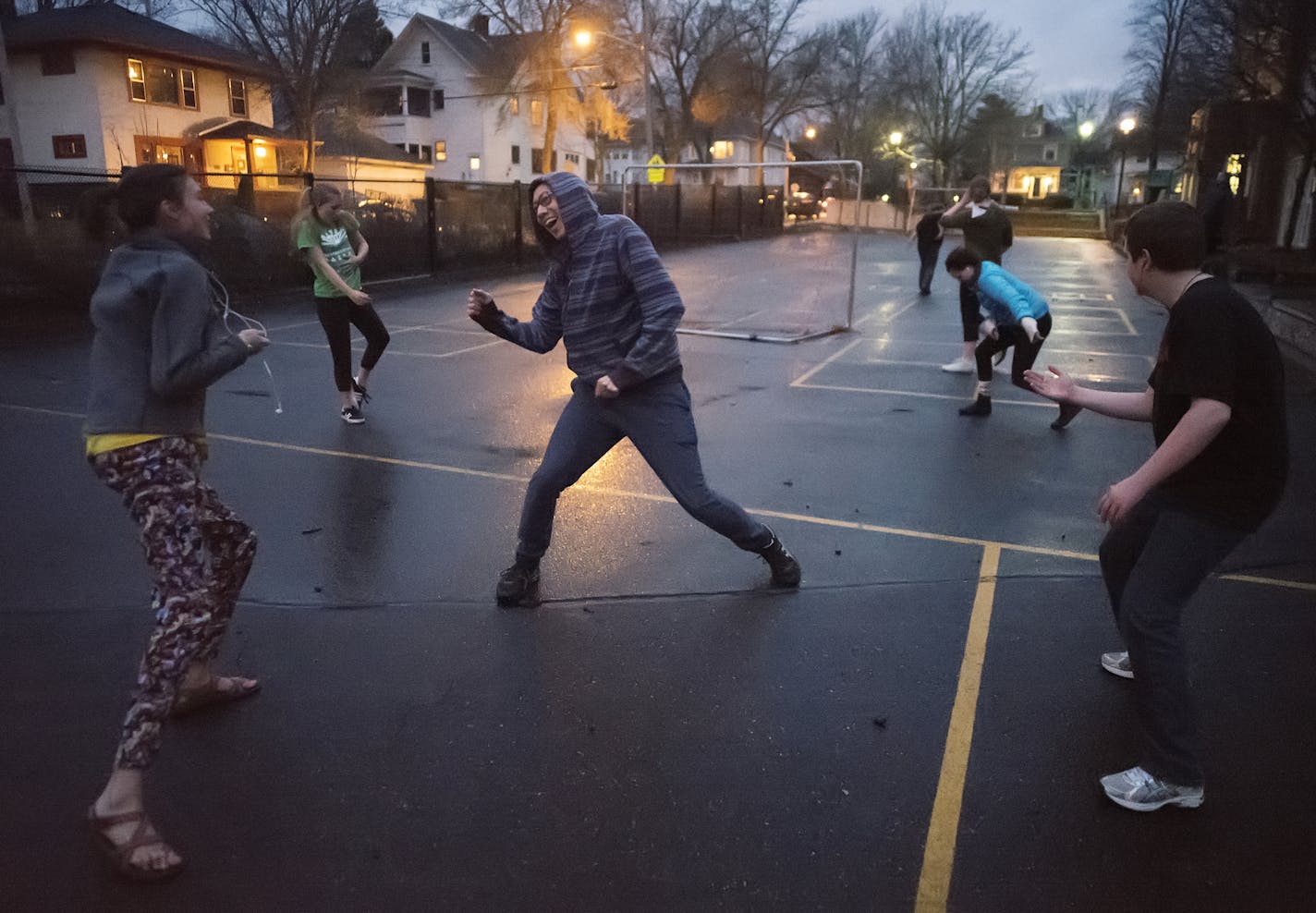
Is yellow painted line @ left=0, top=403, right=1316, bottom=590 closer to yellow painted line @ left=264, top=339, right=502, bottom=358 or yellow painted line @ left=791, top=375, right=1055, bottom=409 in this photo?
yellow painted line @ left=791, top=375, right=1055, bottom=409

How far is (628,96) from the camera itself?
55.1 meters

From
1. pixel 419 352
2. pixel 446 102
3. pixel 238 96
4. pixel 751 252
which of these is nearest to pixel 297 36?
pixel 238 96

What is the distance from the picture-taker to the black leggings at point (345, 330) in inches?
303

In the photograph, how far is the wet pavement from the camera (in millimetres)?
2699

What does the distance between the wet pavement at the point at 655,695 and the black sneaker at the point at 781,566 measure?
0.25 ft

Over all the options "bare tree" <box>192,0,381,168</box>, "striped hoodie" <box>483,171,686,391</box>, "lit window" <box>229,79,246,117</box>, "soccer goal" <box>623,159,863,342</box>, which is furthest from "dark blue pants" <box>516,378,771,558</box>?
"lit window" <box>229,79,246,117</box>

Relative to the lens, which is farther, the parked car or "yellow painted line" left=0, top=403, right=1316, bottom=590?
the parked car

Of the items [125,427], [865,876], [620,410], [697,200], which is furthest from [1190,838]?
[697,200]

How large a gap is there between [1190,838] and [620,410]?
250 cm

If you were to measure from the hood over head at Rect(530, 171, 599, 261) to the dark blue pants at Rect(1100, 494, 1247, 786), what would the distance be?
91.6 inches

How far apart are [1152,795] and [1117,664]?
978 mm

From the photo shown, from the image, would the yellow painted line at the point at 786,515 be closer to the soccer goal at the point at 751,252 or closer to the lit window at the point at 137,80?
the soccer goal at the point at 751,252

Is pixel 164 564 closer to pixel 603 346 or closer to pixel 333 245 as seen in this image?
pixel 603 346

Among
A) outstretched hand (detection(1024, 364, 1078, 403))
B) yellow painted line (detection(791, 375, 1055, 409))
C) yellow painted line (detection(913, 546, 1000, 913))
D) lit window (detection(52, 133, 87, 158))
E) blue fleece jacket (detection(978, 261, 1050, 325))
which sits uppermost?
lit window (detection(52, 133, 87, 158))
